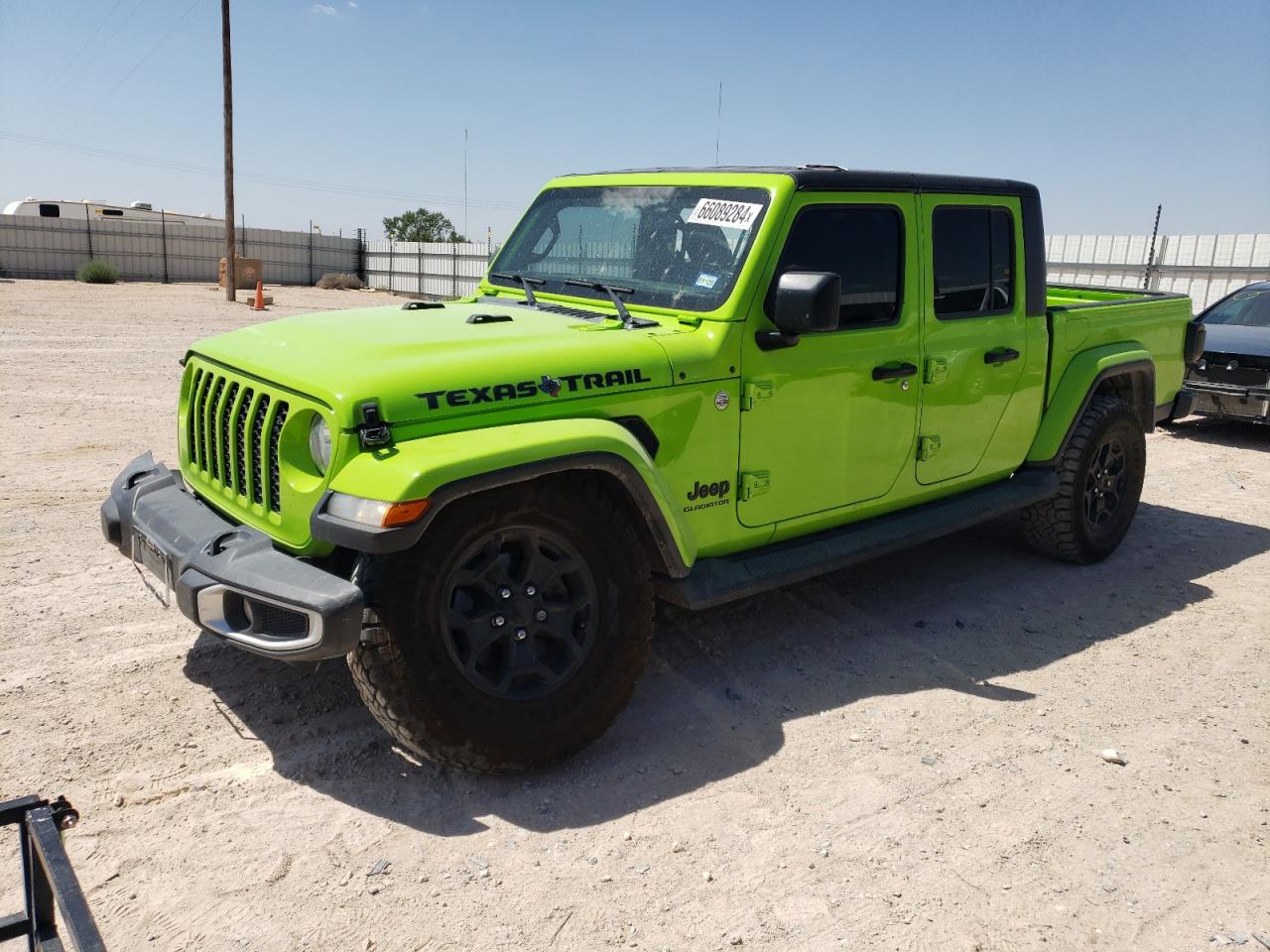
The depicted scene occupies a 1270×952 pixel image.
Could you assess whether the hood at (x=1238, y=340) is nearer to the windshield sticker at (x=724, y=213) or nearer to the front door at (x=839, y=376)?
the front door at (x=839, y=376)

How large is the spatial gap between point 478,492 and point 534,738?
0.84 meters

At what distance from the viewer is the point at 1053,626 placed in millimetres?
4844

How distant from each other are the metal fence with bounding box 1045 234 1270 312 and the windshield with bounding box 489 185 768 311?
13.1m

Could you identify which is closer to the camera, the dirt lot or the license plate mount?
the dirt lot

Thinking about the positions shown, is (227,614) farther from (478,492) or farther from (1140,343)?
(1140,343)

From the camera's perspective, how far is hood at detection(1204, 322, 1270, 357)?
9.43m

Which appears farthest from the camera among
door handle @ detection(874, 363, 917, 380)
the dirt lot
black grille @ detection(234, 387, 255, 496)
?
door handle @ detection(874, 363, 917, 380)

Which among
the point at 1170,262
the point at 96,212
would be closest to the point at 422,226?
the point at 96,212

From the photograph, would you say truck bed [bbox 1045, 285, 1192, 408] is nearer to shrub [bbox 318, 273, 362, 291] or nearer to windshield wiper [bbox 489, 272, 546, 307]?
windshield wiper [bbox 489, 272, 546, 307]

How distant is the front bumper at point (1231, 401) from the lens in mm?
9266

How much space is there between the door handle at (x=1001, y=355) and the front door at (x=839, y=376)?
546 millimetres

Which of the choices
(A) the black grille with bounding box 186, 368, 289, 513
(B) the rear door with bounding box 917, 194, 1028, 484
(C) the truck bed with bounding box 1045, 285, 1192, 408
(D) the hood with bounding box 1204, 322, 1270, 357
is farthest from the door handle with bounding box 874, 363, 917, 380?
(D) the hood with bounding box 1204, 322, 1270, 357

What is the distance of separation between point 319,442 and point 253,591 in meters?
0.51

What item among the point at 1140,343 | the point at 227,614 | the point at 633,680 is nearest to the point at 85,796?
the point at 227,614
